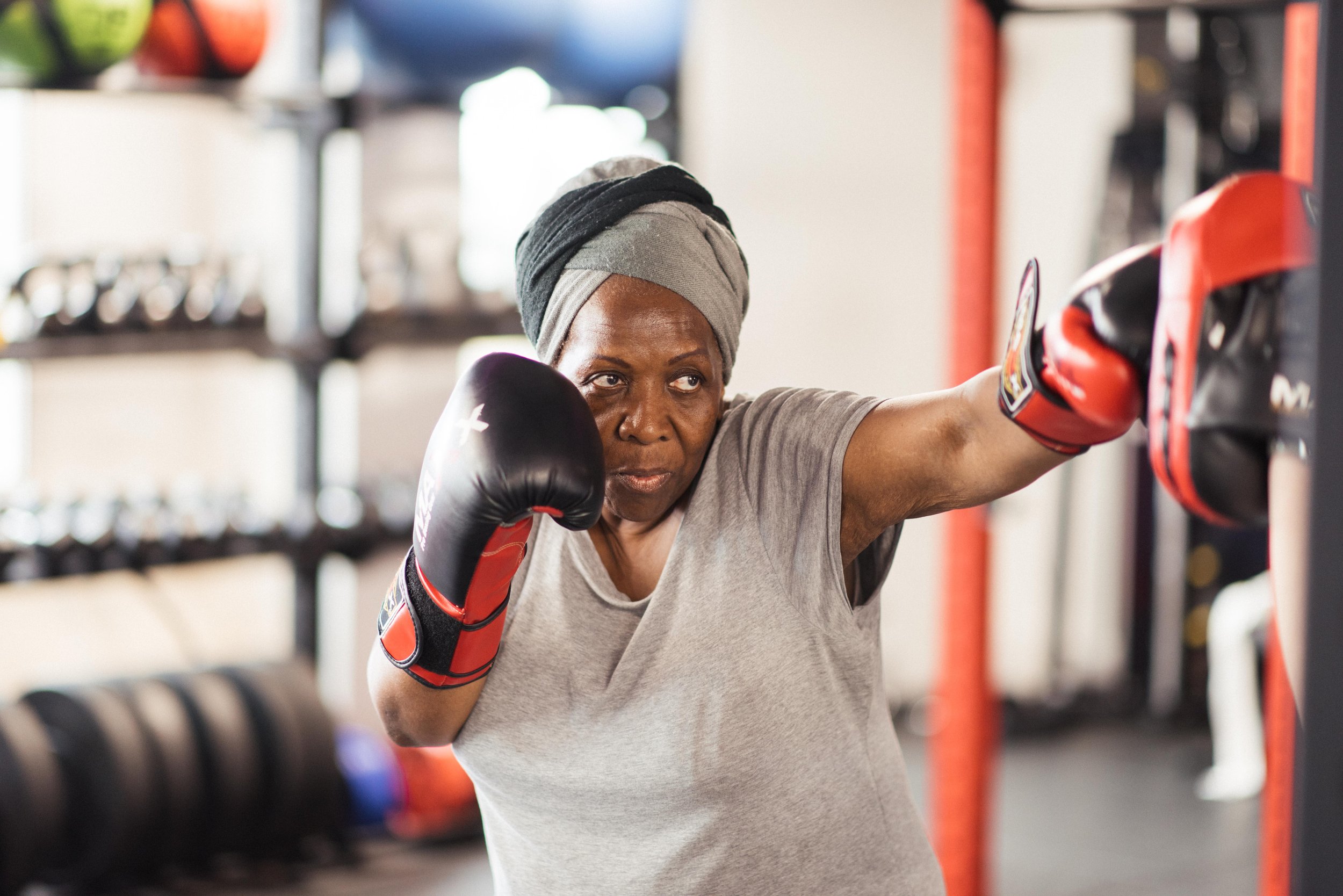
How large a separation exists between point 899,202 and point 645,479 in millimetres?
3771

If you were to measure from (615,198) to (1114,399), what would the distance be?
0.44m

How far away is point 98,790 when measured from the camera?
9.68 feet

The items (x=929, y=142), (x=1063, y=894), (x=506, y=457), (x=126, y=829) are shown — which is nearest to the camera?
(x=506, y=457)

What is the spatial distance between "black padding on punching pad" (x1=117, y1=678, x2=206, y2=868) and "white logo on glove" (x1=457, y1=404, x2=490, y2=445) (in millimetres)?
2339

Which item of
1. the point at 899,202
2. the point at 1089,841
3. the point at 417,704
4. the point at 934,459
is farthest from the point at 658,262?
the point at 899,202

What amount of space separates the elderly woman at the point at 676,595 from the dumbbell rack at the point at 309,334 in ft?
7.99

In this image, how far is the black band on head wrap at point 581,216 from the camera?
1.11m

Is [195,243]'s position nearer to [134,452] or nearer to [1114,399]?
[134,452]

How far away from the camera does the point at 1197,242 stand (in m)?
0.92

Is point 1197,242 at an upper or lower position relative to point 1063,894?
upper

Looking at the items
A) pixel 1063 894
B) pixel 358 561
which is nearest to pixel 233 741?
pixel 358 561

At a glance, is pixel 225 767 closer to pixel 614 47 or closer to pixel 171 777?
pixel 171 777

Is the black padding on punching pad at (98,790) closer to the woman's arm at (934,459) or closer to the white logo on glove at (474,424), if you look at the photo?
the white logo on glove at (474,424)

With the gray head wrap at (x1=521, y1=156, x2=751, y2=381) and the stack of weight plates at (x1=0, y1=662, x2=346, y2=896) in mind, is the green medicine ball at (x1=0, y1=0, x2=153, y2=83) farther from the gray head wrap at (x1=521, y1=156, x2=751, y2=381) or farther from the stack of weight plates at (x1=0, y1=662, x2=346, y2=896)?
the gray head wrap at (x1=521, y1=156, x2=751, y2=381)
